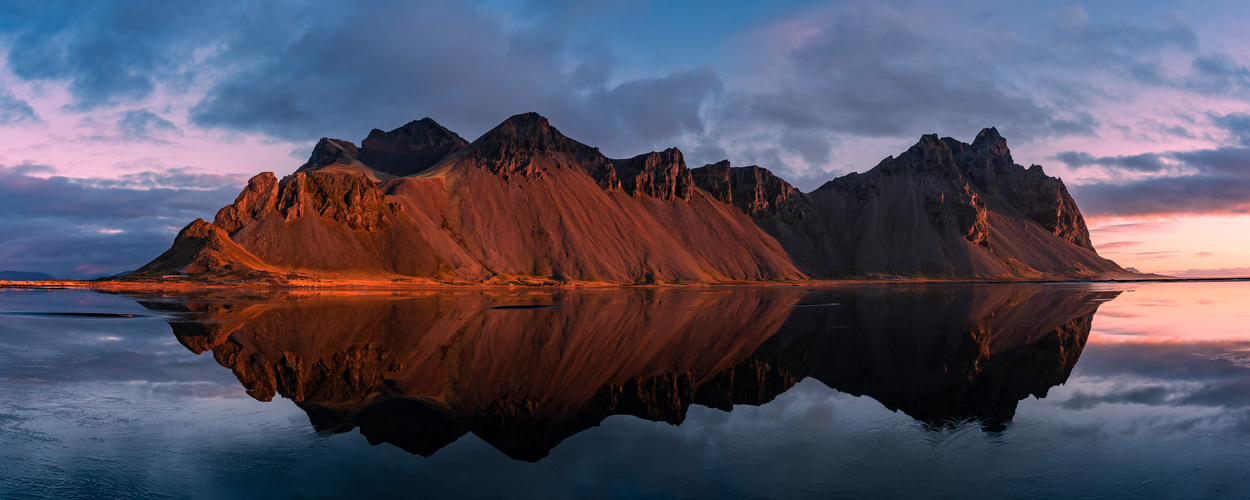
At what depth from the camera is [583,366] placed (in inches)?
894

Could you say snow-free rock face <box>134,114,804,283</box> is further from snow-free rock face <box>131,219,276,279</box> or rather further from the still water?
the still water

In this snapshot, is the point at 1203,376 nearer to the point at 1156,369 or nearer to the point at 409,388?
the point at 1156,369

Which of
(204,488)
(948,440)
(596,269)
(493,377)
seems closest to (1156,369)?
(948,440)

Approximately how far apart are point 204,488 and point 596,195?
527 ft

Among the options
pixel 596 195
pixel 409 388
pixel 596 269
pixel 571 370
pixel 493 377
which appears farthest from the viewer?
pixel 596 195

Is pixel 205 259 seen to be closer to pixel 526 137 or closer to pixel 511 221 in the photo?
pixel 511 221

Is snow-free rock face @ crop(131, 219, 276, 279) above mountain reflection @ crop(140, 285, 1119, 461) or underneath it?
above

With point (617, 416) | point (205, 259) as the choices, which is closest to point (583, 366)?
point (617, 416)

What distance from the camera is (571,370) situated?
859 inches

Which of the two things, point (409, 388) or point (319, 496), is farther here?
point (409, 388)

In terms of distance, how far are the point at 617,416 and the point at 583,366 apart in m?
7.39

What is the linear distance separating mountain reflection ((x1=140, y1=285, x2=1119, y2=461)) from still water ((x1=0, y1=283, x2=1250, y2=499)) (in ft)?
0.46

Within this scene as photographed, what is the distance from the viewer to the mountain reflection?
15399 mm

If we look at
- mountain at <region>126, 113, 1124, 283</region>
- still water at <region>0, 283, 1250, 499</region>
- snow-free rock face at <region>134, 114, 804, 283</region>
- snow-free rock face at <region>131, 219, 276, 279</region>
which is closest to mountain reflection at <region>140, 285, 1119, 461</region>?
still water at <region>0, 283, 1250, 499</region>
